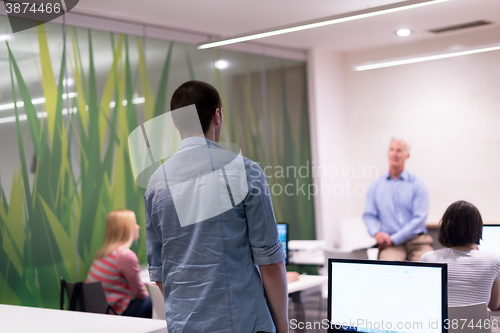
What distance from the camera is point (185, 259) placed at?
1844 mm

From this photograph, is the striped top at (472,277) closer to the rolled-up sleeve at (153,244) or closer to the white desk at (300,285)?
the white desk at (300,285)

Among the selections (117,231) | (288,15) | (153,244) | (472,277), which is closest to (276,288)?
(153,244)

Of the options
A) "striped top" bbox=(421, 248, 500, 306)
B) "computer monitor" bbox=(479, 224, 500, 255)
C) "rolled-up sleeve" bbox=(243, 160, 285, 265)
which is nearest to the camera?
"rolled-up sleeve" bbox=(243, 160, 285, 265)

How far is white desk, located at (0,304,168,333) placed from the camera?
2227 millimetres

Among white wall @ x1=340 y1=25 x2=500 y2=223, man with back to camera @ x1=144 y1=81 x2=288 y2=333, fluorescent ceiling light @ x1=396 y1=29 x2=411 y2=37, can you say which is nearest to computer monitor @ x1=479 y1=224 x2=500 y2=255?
man with back to camera @ x1=144 y1=81 x2=288 y2=333

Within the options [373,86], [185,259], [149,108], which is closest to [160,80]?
[149,108]

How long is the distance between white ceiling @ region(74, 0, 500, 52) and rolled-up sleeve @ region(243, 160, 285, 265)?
11.7 ft

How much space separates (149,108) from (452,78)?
3.69 m

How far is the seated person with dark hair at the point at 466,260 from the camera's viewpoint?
280 centimetres

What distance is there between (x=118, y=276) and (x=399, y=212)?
2.86 meters

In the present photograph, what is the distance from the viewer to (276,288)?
1856 millimetres

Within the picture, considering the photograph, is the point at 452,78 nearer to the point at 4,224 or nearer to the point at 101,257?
the point at 101,257

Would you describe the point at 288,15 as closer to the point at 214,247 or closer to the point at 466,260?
the point at 466,260

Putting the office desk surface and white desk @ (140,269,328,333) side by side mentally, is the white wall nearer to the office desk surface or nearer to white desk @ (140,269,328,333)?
white desk @ (140,269,328,333)
